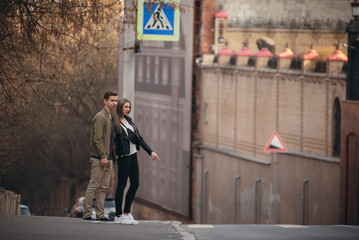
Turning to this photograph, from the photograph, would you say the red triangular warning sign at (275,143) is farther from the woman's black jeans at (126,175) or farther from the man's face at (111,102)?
A: the man's face at (111,102)

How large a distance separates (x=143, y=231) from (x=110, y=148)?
49.1 inches

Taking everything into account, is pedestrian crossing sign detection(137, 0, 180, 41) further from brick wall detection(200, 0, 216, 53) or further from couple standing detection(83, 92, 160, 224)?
brick wall detection(200, 0, 216, 53)

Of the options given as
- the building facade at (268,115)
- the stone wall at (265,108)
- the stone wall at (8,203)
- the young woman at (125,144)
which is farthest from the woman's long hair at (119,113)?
the stone wall at (265,108)

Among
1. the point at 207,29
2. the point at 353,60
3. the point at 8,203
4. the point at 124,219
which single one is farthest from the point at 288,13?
the point at 124,219

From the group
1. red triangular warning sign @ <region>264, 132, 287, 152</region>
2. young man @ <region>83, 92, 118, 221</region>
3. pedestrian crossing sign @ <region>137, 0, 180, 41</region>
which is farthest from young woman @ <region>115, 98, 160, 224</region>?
red triangular warning sign @ <region>264, 132, 287, 152</region>

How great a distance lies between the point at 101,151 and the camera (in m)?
12.2

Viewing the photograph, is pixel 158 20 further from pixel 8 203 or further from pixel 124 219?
pixel 8 203

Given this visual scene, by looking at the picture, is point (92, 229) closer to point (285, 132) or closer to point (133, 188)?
point (133, 188)

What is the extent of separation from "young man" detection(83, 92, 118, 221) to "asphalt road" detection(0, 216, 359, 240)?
417mm

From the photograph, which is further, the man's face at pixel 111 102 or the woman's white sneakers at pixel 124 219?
the woman's white sneakers at pixel 124 219

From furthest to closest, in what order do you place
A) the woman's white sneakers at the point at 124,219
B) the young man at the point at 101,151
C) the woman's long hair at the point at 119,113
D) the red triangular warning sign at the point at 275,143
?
the red triangular warning sign at the point at 275,143, the woman's white sneakers at the point at 124,219, the woman's long hair at the point at 119,113, the young man at the point at 101,151

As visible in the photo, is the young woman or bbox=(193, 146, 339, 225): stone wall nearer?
the young woman

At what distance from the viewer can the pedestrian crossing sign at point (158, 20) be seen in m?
13.9

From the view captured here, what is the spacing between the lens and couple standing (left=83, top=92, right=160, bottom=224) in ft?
40.1
